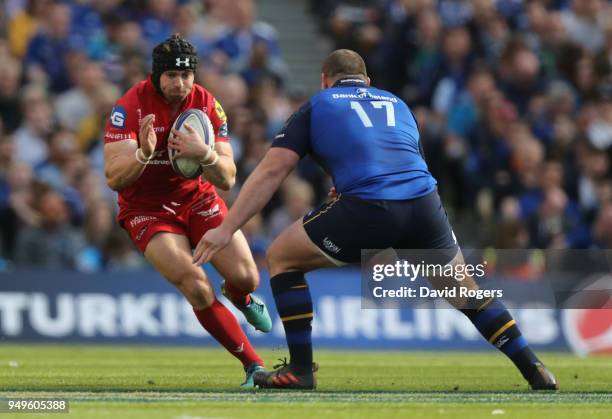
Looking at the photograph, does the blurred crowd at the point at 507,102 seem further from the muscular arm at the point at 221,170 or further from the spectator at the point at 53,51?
the muscular arm at the point at 221,170

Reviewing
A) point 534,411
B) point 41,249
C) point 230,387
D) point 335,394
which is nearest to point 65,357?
point 41,249

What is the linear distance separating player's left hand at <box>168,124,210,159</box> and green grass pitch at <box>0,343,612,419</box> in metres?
→ 1.75

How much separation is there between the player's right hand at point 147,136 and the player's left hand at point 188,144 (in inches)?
5.3

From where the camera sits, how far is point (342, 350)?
16.9 metres

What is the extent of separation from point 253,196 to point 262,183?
0.38ft

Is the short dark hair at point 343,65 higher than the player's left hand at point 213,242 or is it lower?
higher

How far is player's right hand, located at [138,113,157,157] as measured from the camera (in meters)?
10.1

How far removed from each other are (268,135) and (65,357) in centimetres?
603

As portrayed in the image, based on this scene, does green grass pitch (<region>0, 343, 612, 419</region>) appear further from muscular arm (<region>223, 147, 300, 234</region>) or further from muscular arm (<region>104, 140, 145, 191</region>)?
muscular arm (<region>104, 140, 145, 191</region>)

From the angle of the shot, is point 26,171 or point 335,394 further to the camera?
point 26,171

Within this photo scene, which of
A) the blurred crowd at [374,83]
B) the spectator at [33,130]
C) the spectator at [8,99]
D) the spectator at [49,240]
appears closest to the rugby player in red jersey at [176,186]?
the spectator at [49,240]

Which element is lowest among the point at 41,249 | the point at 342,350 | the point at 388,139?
the point at 342,350

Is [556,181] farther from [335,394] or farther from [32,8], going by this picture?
[335,394]

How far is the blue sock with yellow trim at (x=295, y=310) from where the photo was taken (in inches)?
388
